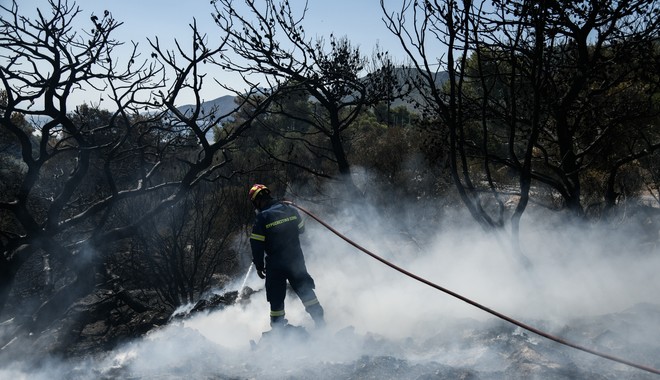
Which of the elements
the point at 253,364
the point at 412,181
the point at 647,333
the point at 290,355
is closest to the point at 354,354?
the point at 290,355

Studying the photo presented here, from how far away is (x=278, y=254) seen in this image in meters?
5.32

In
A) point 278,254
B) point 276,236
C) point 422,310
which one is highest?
point 276,236

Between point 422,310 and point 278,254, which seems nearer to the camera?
point 278,254

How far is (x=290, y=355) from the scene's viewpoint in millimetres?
4613

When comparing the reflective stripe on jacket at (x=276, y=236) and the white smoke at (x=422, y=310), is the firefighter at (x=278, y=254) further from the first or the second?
the white smoke at (x=422, y=310)

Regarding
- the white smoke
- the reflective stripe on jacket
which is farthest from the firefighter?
the white smoke

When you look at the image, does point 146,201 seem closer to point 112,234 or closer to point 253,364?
point 112,234

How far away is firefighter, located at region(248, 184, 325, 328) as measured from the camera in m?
5.22

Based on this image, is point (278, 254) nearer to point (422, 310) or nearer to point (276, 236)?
point (276, 236)

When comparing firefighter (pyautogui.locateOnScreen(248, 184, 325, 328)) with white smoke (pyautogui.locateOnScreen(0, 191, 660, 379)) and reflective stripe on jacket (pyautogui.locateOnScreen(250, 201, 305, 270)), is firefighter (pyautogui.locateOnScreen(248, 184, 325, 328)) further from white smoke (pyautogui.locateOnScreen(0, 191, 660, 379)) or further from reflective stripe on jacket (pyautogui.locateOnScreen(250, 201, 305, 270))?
white smoke (pyautogui.locateOnScreen(0, 191, 660, 379))

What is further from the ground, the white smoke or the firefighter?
the firefighter

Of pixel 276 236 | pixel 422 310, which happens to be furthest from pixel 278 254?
pixel 422 310

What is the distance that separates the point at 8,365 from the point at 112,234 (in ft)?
5.93

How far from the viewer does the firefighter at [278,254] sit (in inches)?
206
